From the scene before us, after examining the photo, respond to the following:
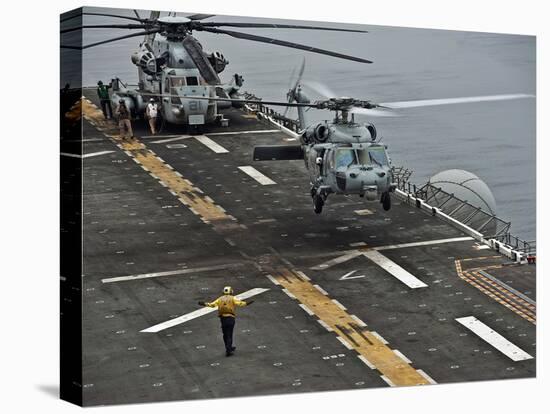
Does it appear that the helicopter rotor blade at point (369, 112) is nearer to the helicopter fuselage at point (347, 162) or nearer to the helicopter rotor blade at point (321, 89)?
the helicopter fuselage at point (347, 162)

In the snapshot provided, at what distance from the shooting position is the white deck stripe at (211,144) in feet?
204

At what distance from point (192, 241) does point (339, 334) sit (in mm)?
6962

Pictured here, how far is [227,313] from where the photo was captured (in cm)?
5084

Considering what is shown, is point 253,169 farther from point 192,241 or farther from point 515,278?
point 515,278

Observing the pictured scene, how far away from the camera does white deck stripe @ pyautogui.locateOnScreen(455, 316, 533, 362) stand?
54594 mm

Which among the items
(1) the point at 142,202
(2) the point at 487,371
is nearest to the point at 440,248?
(2) the point at 487,371

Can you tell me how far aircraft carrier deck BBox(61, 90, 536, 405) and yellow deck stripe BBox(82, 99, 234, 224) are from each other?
0.06 meters

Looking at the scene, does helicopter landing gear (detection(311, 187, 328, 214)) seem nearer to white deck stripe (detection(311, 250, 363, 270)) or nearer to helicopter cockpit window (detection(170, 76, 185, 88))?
white deck stripe (detection(311, 250, 363, 270))

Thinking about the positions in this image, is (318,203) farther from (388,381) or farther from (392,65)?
(388,381)

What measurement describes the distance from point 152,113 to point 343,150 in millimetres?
7758

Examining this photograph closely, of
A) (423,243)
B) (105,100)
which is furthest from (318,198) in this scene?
(105,100)

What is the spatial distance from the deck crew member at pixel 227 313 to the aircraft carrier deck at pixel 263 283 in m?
0.53

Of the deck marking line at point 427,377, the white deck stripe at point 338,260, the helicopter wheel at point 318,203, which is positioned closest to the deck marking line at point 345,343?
the deck marking line at point 427,377

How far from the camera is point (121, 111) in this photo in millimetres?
57688
